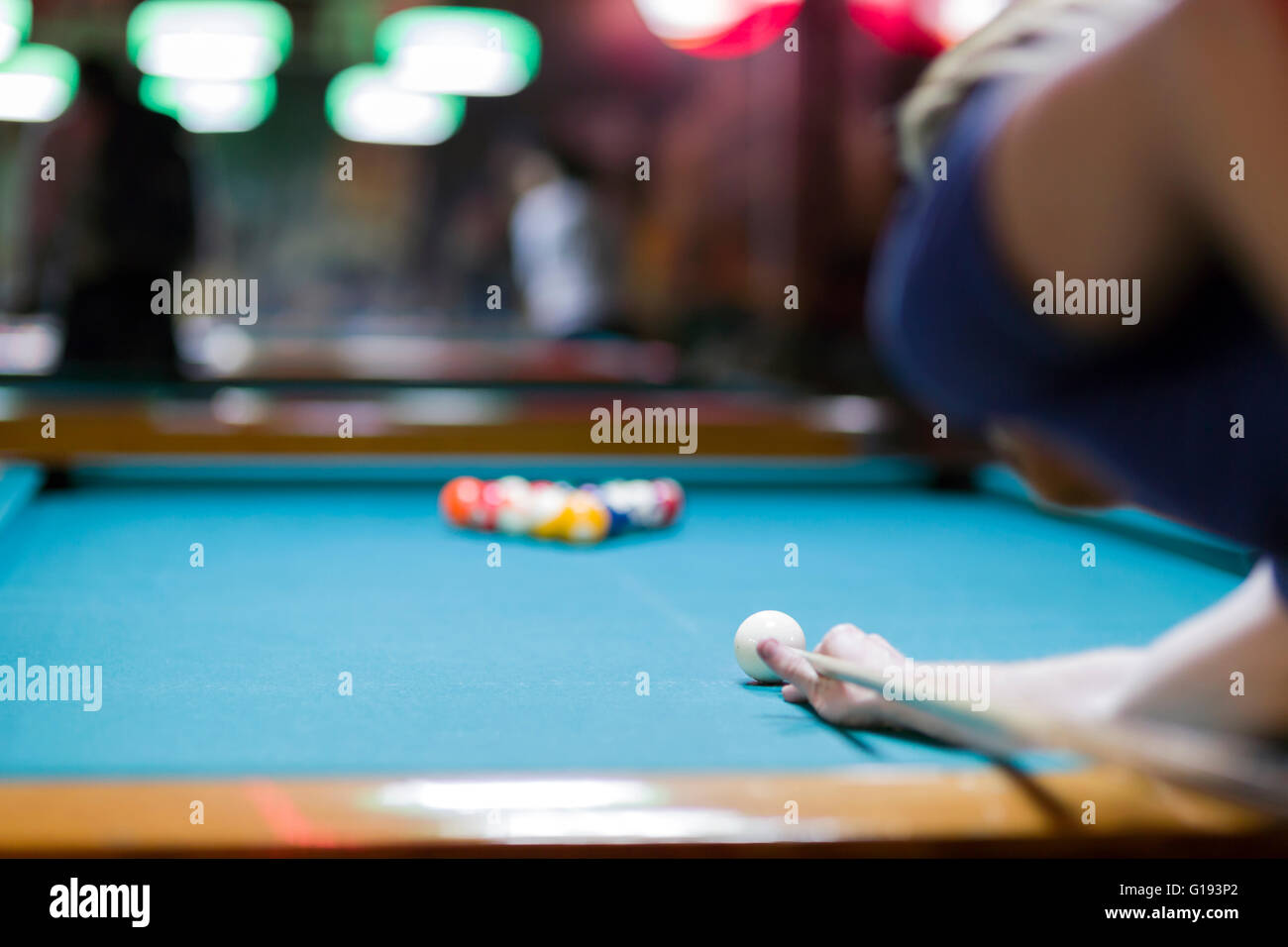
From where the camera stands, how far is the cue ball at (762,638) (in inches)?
54.8

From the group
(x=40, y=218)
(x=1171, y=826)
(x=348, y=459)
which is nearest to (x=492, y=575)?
(x=348, y=459)

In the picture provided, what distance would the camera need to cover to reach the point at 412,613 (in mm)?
1753

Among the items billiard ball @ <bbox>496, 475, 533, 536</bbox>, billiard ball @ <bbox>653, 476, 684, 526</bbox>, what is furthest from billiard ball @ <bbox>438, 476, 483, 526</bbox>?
billiard ball @ <bbox>653, 476, 684, 526</bbox>

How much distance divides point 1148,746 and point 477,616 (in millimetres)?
923

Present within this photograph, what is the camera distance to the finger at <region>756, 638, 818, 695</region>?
4.23ft

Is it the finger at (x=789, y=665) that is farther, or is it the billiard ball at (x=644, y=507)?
the billiard ball at (x=644, y=507)

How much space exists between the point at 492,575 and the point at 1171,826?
1.25m

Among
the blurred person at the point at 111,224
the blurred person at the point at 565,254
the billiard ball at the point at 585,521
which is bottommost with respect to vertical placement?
the billiard ball at the point at 585,521

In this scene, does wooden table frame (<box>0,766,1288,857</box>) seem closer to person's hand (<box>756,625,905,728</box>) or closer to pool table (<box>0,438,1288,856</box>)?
pool table (<box>0,438,1288,856</box>)

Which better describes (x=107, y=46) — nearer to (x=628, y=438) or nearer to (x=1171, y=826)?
(x=628, y=438)

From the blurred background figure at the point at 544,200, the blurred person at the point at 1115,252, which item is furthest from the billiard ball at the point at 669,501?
the blurred background figure at the point at 544,200

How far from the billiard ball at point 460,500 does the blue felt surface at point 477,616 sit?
79mm

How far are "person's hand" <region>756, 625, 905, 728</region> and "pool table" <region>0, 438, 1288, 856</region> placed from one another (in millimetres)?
32

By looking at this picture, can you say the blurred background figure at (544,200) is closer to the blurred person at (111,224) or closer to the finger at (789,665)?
the blurred person at (111,224)
